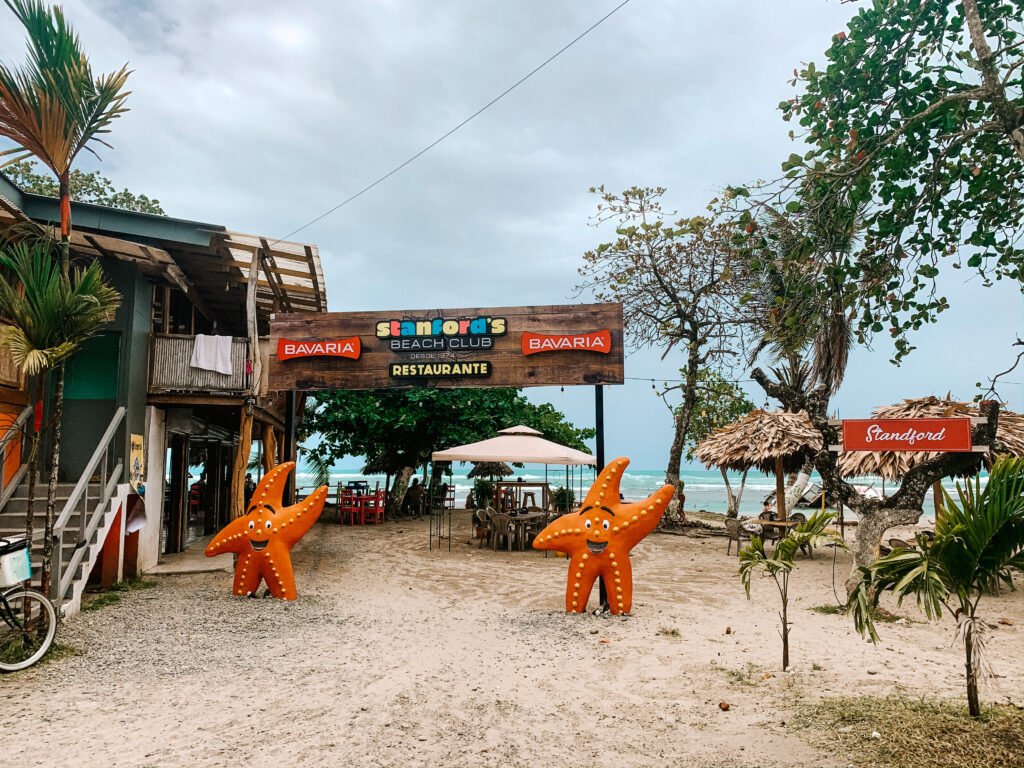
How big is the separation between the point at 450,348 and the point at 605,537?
3.96 metres

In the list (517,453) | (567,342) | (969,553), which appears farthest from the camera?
(517,453)

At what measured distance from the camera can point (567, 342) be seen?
10.1 metres

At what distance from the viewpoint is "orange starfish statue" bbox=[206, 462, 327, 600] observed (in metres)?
8.95

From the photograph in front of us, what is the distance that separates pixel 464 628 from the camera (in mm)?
7773

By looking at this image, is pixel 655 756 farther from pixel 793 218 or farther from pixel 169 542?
pixel 169 542

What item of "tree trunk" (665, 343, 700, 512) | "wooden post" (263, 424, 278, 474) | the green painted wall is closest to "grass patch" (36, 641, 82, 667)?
the green painted wall

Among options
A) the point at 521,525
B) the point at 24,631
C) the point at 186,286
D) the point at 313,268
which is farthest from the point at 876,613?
the point at 186,286

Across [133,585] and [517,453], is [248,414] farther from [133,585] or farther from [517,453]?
[517,453]

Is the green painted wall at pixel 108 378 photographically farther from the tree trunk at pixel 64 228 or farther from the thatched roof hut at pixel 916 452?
the thatched roof hut at pixel 916 452

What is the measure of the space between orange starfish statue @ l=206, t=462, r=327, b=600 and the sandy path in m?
0.28

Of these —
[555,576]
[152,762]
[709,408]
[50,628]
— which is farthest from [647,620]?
[709,408]

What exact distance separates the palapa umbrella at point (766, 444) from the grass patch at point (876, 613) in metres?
5.38

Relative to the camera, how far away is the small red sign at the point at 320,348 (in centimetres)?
1074

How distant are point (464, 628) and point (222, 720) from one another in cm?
344
